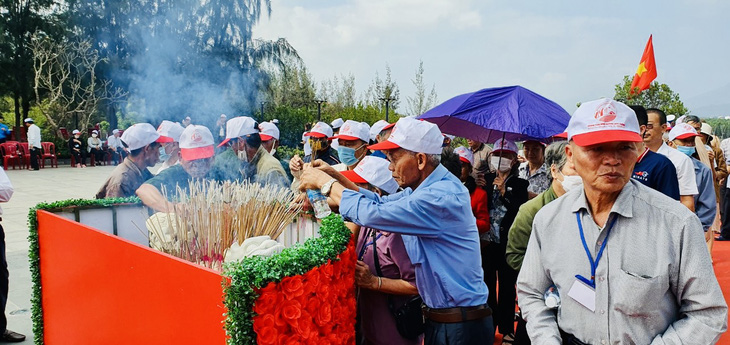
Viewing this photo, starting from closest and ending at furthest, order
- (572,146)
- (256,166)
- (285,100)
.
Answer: (572,146) → (256,166) → (285,100)

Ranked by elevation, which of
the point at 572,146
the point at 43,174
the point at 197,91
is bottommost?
the point at 43,174

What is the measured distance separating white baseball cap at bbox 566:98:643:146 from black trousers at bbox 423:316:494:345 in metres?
1.00

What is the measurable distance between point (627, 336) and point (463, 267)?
0.81 m

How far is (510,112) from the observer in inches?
178

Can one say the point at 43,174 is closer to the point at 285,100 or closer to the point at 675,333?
the point at 285,100

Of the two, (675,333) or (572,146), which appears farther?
(572,146)

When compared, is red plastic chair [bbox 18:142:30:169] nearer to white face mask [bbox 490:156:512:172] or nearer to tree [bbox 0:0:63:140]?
tree [bbox 0:0:63:140]

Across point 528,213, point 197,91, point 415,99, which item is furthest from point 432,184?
point 415,99

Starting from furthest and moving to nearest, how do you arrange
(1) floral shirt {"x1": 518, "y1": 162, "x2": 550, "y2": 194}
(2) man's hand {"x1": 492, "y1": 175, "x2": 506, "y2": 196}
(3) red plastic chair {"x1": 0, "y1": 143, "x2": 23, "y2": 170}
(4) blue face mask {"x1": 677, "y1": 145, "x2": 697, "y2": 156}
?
(3) red plastic chair {"x1": 0, "y1": 143, "x2": 23, "y2": 170} → (4) blue face mask {"x1": 677, "y1": 145, "x2": 697, "y2": 156} → (2) man's hand {"x1": 492, "y1": 175, "x2": 506, "y2": 196} → (1) floral shirt {"x1": 518, "y1": 162, "x2": 550, "y2": 194}

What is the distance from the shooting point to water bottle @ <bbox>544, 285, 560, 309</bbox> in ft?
5.41

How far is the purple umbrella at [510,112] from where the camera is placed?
435cm

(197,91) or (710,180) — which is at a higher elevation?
(197,91)

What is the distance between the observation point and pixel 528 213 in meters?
2.72

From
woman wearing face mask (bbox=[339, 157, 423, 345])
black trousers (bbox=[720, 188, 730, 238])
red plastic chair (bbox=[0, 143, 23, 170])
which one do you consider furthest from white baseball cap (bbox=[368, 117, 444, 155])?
red plastic chair (bbox=[0, 143, 23, 170])
